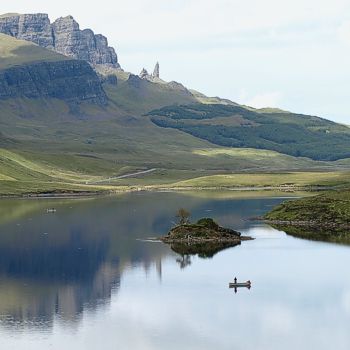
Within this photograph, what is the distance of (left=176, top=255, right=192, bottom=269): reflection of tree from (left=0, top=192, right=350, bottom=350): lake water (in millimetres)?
178

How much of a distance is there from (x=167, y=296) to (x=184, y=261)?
28.5 metres

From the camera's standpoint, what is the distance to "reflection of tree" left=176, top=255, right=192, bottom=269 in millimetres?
144650

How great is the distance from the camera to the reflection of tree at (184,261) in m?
145

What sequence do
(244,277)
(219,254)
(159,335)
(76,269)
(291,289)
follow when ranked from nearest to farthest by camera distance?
(159,335), (291,289), (244,277), (76,269), (219,254)

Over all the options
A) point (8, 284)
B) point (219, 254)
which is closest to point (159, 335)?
point (8, 284)

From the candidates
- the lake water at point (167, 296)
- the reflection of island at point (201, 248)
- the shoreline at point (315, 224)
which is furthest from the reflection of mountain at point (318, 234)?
the reflection of island at point (201, 248)

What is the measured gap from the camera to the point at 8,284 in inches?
5123

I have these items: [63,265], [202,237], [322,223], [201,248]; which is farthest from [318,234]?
[63,265]

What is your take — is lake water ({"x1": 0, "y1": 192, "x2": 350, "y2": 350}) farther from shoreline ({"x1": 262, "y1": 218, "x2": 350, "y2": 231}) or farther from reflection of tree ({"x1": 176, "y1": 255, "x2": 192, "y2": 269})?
shoreline ({"x1": 262, "y1": 218, "x2": 350, "y2": 231})

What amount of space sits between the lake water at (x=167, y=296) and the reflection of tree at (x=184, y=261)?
0.18 metres

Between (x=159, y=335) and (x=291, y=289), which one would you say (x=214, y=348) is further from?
(x=291, y=289)

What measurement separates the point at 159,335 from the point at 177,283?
30.8m

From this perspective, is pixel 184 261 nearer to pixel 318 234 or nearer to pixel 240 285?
pixel 240 285

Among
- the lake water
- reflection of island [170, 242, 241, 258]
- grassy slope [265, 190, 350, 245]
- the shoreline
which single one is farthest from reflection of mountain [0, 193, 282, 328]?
grassy slope [265, 190, 350, 245]
